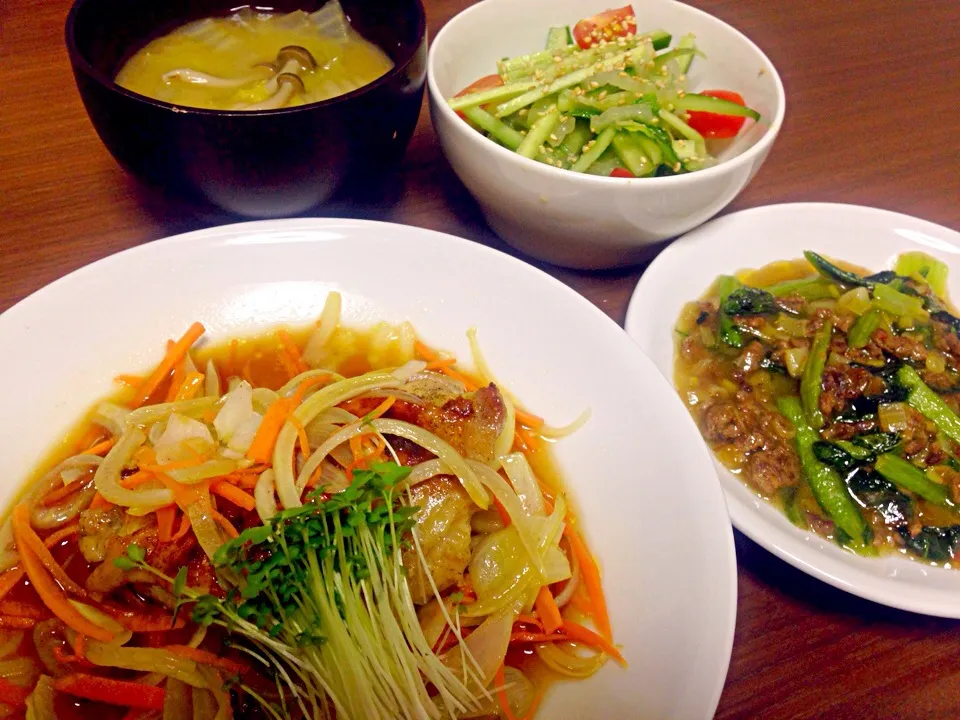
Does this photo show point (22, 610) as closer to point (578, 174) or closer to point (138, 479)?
point (138, 479)

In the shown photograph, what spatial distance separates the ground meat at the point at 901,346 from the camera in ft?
6.04

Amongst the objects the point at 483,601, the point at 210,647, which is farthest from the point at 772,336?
the point at 210,647

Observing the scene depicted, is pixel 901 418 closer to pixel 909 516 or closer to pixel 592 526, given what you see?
pixel 909 516

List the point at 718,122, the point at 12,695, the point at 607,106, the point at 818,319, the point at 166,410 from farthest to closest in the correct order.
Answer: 1. the point at 718,122
2. the point at 607,106
3. the point at 818,319
4. the point at 166,410
5. the point at 12,695

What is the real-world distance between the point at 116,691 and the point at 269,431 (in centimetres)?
55

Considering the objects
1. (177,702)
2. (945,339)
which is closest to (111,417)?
(177,702)

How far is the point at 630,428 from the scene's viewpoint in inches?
60.4

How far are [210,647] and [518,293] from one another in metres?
1.08

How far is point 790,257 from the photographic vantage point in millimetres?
2248

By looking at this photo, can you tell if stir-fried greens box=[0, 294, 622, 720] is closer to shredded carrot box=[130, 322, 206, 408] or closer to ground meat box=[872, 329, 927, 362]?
shredded carrot box=[130, 322, 206, 408]

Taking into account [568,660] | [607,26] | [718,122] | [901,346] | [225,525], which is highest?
[607,26]

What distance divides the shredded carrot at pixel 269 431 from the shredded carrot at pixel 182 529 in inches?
6.7

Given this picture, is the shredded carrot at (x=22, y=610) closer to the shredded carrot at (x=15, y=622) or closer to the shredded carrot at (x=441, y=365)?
the shredded carrot at (x=15, y=622)

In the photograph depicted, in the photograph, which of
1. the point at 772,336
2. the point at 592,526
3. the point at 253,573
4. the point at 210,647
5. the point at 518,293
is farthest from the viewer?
the point at 772,336
